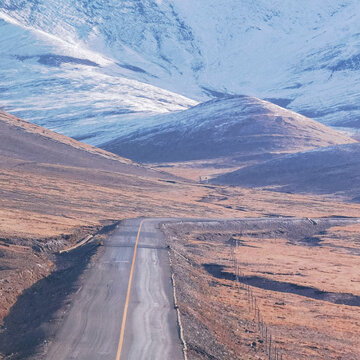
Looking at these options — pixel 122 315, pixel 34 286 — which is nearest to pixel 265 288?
pixel 34 286

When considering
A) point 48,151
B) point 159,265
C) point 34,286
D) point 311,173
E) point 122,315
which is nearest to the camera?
point 122,315

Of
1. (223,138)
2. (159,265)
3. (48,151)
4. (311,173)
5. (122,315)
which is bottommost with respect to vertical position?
(122,315)

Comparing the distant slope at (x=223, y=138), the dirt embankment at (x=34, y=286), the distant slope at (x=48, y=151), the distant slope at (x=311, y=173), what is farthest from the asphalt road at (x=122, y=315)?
the distant slope at (x=223, y=138)

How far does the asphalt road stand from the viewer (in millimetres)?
21797

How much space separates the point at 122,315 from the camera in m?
26.3

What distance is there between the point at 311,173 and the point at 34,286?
346 ft

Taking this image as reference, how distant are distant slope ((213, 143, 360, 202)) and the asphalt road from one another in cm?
8437

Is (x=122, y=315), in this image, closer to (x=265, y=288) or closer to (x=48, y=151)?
(x=265, y=288)

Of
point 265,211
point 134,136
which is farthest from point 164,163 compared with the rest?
point 265,211

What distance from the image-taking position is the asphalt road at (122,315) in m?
21.8

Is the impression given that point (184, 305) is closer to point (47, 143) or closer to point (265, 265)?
point (265, 265)

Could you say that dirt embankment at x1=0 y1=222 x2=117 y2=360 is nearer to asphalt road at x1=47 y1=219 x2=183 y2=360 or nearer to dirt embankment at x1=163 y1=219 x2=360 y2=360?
asphalt road at x1=47 y1=219 x2=183 y2=360

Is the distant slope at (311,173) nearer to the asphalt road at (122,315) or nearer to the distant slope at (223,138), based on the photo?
the distant slope at (223,138)

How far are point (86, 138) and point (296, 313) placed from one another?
165 metres
